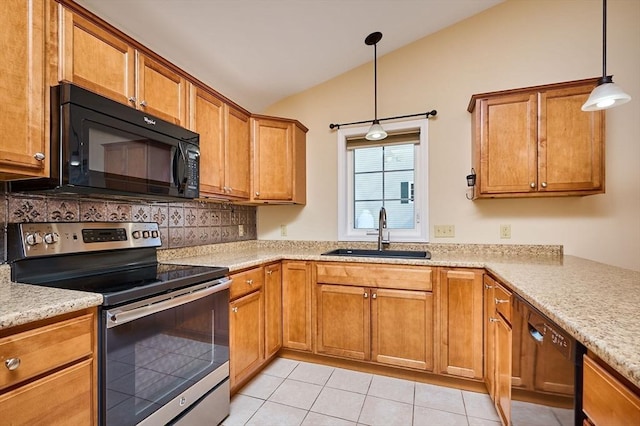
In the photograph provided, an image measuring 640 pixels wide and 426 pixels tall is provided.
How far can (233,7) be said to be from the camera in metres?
1.78

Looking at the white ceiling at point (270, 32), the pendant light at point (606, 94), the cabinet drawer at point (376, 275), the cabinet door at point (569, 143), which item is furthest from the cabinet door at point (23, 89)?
the cabinet door at point (569, 143)

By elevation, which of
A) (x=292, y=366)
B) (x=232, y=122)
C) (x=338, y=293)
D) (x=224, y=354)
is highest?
(x=232, y=122)

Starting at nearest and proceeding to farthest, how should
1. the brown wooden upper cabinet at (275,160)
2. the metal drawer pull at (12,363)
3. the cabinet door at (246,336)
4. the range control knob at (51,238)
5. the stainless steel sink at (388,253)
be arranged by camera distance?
the metal drawer pull at (12,363), the range control knob at (51,238), the cabinet door at (246,336), the stainless steel sink at (388,253), the brown wooden upper cabinet at (275,160)

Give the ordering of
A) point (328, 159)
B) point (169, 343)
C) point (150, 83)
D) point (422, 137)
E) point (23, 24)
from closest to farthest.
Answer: point (23, 24) → point (169, 343) → point (150, 83) → point (422, 137) → point (328, 159)

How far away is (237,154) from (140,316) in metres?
1.48

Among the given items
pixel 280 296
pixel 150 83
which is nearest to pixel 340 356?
pixel 280 296

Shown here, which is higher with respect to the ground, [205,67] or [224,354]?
[205,67]

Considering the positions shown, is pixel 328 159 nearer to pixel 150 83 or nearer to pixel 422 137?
pixel 422 137

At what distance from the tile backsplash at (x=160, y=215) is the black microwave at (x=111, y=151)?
13cm

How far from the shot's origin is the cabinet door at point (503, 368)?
139cm

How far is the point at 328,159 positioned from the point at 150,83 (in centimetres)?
161

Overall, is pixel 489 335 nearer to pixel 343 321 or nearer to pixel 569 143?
pixel 343 321

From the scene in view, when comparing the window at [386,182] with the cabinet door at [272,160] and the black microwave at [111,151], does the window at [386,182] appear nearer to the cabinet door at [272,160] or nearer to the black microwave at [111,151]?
the cabinet door at [272,160]

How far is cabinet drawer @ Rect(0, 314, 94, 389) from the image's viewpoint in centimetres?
84
